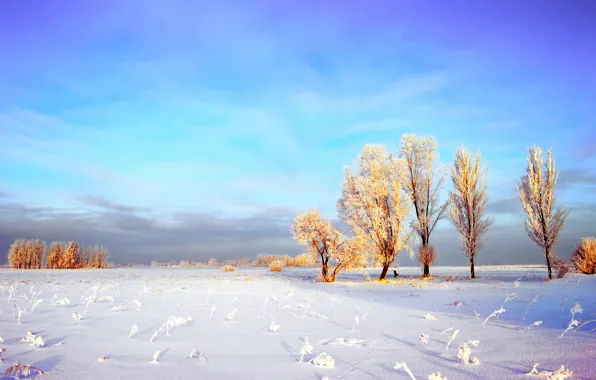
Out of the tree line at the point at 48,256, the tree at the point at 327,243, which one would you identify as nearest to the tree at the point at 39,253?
the tree line at the point at 48,256

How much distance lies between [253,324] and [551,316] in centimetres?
620

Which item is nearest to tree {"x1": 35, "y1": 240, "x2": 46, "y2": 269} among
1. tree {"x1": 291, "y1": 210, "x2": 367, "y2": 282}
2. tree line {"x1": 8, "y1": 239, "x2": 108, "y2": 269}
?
tree line {"x1": 8, "y1": 239, "x2": 108, "y2": 269}

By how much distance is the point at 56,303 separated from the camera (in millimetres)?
8617

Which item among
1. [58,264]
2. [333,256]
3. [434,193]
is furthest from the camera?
[58,264]

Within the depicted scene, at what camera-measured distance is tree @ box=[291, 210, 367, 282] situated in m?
23.4

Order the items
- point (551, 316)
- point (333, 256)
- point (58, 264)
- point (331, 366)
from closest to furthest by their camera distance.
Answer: point (331, 366), point (551, 316), point (333, 256), point (58, 264)

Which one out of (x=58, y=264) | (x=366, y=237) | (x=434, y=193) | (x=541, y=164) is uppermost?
(x=541, y=164)

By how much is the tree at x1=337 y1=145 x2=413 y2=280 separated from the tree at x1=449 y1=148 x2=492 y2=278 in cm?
664

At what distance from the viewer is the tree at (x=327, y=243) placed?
76.8 ft

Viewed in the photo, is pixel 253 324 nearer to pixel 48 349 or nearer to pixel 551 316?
pixel 48 349

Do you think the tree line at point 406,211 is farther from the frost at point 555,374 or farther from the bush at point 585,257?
the frost at point 555,374

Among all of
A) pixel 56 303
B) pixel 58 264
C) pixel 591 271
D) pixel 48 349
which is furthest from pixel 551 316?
pixel 58 264

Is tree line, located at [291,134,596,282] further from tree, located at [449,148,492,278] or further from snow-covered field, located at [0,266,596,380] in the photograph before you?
snow-covered field, located at [0,266,596,380]

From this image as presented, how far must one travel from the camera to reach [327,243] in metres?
23.8
